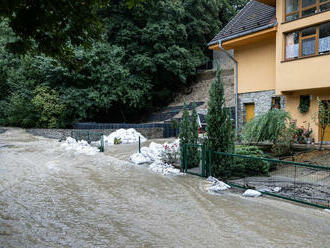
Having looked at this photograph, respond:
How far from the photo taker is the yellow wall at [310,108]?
12633 mm

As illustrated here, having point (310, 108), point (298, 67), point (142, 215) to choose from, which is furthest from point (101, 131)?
point (142, 215)

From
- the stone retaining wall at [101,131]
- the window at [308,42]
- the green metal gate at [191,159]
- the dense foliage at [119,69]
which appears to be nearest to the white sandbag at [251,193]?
the green metal gate at [191,159]

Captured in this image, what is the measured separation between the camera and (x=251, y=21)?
1501 centimetres

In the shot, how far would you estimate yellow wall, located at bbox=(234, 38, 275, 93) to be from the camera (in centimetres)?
1441

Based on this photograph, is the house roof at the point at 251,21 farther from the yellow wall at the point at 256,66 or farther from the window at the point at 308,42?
the window at the point at 308,42

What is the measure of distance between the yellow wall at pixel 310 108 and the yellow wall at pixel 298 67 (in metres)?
1.03

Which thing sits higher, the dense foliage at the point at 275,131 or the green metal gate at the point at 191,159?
the dense foliage at the point at 275,131

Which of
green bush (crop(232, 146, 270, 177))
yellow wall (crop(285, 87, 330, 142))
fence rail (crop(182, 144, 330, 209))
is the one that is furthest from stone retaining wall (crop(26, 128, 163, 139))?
green bush (crop(232, 146, 270, 177))

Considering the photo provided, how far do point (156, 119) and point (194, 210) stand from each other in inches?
836

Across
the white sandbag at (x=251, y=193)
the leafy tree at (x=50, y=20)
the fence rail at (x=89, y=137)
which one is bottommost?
the white sandbag at (x=251, y=193)

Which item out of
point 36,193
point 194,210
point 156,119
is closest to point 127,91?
point 156,119

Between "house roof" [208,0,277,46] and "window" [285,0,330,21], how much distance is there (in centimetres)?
75

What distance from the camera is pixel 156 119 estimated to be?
27.1m

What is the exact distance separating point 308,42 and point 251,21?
382cm
